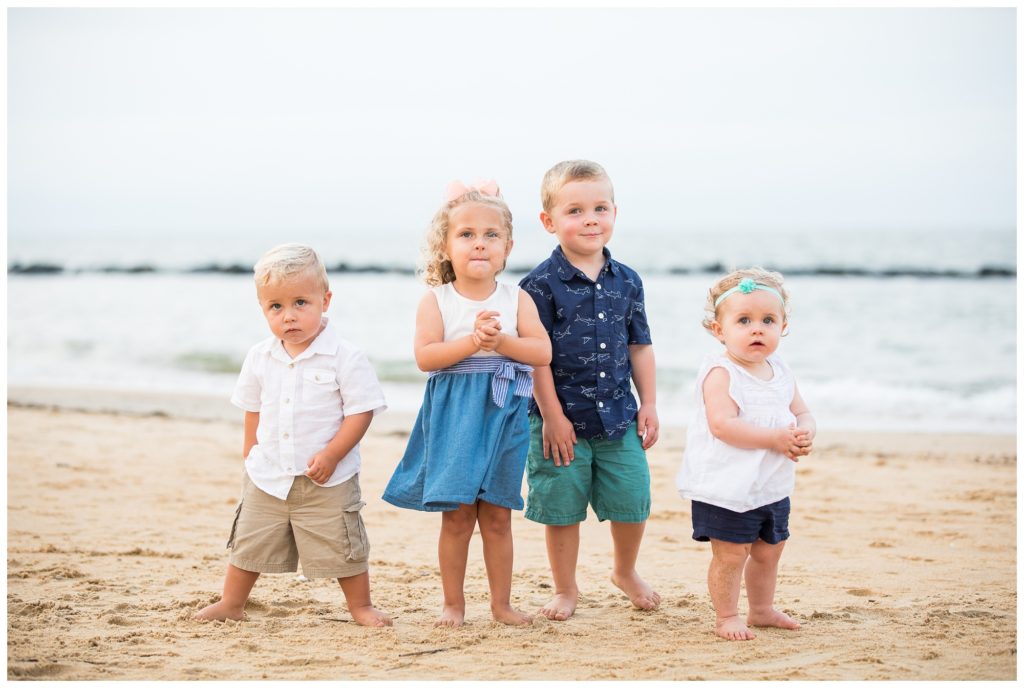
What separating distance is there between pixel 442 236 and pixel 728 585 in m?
1.67

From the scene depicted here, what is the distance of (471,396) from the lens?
3463 millimetres

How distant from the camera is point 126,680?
9.67ft

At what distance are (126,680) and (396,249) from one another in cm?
3682

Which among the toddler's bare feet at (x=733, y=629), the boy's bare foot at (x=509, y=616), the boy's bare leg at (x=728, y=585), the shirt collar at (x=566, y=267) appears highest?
the shirt collar at (x=566, y=267)

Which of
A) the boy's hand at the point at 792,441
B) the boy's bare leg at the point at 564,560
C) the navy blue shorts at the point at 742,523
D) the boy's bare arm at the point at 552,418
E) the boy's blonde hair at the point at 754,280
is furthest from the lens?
the boy's bare leg at the point at 564,560

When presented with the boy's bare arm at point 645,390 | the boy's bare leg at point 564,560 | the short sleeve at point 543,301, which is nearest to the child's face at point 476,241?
the short sleeve at point 543,301

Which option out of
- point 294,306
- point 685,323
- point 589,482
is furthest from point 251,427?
point 685,323

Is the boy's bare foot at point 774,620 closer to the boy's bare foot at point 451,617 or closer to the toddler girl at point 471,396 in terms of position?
the toddler girl at point 471,396

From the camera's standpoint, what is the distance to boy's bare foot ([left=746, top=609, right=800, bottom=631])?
140 inches

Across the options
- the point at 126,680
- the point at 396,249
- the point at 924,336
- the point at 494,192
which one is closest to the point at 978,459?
the point at 494,192

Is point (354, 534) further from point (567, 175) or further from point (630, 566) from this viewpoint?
point (567, 175)

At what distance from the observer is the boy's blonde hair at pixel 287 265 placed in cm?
345

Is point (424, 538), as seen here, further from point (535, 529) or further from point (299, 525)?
point (299, 525)

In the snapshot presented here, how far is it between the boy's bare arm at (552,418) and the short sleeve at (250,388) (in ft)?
3.53
